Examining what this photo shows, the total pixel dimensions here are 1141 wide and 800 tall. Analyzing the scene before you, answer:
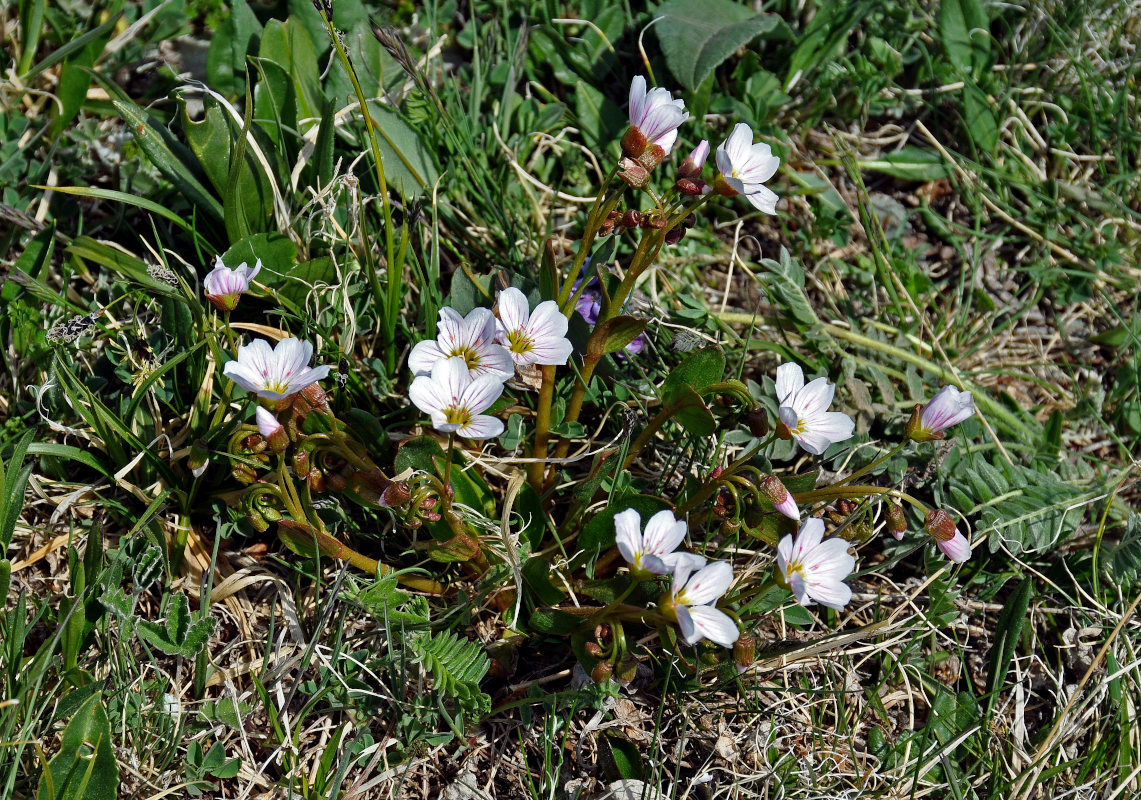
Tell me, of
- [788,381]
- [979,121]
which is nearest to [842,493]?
[788,381]

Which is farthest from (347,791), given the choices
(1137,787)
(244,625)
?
(1137,787)

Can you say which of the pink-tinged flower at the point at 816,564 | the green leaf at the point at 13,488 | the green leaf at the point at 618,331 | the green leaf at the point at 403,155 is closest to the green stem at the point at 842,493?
the pink-tinged flower at the point at 816,564

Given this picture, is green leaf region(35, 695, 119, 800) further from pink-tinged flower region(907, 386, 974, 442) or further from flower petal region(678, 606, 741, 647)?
pink-tinged flower region(907, 386, 974, 442)

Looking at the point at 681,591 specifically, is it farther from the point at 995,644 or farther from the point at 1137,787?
the point at 1137,787

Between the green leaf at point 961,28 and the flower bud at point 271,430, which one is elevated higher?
the green leaf at point 961,28

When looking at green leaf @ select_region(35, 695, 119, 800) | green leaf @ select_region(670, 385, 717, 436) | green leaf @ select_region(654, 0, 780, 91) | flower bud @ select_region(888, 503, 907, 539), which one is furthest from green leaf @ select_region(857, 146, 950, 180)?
green leaf @ select_region(35, 695, 119, 800)

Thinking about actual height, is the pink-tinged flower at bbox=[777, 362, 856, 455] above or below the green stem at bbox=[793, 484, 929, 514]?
above

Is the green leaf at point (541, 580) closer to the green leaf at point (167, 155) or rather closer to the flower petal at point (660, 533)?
the flower petal at point (660, 533)
